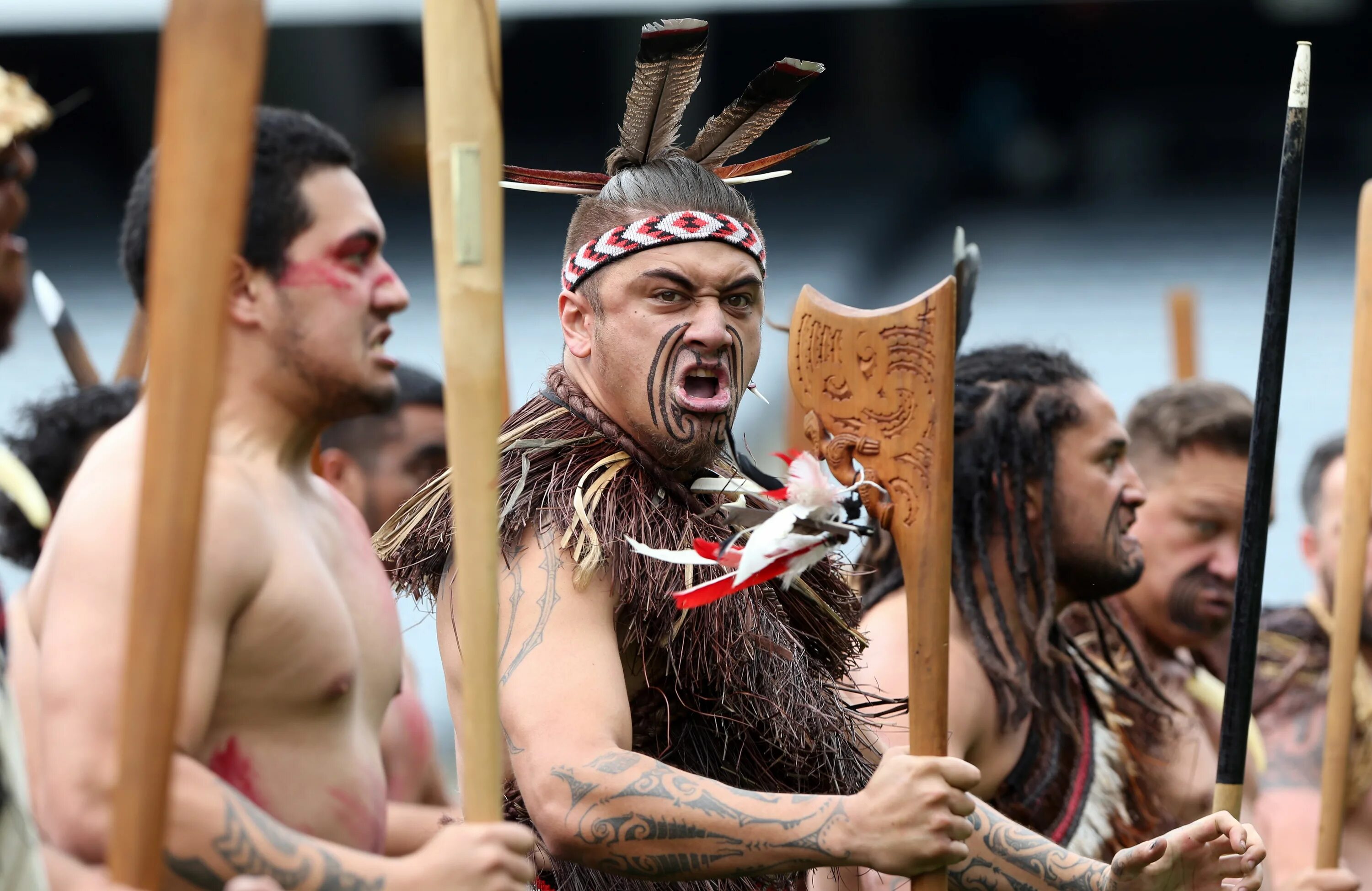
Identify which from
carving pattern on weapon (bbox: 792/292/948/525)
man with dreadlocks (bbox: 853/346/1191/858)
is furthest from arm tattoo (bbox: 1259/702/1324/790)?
carving pattern on weapon (bbox: 792/292/948/525)

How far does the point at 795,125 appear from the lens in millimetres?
19047

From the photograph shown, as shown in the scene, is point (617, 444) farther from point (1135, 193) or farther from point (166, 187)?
point (1135, 193)

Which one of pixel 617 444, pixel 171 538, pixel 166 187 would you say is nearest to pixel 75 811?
pixel 171 538

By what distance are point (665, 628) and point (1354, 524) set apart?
4.55 ft

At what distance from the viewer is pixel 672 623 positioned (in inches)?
119

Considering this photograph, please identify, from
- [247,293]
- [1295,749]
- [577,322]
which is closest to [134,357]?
[577,322]

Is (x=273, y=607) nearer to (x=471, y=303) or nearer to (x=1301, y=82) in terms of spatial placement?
(x=471, y=303)

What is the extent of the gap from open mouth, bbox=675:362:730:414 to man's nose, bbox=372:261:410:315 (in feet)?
2.32

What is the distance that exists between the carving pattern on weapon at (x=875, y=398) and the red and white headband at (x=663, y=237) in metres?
0.23

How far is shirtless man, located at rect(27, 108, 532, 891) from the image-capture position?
7.16 feet

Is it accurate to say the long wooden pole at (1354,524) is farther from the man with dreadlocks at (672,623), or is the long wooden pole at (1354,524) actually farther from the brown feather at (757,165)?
the brown feather at (757,165)

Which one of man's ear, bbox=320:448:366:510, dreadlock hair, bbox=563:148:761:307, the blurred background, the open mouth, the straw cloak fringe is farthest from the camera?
the blurred background

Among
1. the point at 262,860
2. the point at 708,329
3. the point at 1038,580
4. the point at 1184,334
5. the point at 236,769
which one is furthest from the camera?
the point at 1184,334

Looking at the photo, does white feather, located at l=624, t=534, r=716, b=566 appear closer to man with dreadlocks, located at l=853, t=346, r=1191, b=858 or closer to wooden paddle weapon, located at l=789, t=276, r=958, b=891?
wooden paddle weapon, located at l=789, t=276, r=958, b=891
